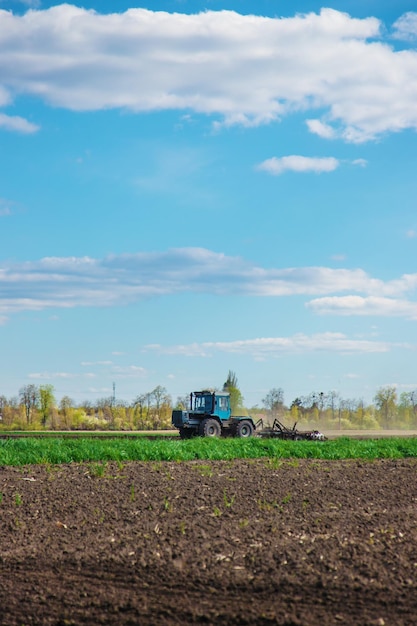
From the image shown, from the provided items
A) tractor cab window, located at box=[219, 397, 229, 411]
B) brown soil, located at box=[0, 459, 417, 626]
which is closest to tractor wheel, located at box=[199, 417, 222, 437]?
tractor cab window, located at box=[219, 397, 229, 411]

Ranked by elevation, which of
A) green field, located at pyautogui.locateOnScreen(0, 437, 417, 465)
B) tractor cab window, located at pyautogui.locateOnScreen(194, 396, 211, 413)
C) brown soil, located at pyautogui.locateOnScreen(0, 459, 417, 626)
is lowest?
brown soil, located at pyautogui.locateOnScreen(0, 459, 417, 626)

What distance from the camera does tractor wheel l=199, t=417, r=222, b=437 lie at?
31938mm

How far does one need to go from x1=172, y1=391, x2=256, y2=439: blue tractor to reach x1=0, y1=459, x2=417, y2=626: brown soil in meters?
16.7

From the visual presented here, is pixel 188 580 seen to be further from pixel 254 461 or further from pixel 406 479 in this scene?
pixel 254 461

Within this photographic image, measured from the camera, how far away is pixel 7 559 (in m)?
9.66

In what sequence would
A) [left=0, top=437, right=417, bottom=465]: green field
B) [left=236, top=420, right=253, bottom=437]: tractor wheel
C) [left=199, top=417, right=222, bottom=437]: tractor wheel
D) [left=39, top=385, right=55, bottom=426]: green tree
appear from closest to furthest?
[left=0, top=437, right=417, bottom=465]: green field
[left=199, top=417, right=222, bottom=437]: tractor wheel
[left=236, top=420, right=253, bottom=437]: tractor wheel
[left=39, top=385, right=55, bottom=426]: green tree

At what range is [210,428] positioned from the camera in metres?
32.5

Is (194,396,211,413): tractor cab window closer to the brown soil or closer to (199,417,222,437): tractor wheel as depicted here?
(199,417,222,437): tractor wheel

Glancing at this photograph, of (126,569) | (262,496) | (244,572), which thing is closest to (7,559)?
(126,569)

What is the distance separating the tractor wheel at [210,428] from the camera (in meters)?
31.9

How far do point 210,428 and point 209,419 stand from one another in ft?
1.29

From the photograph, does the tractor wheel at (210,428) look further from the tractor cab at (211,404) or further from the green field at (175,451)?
the green field at (175,451)

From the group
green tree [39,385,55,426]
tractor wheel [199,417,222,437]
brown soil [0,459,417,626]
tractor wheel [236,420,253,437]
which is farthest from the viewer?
green tree [39,385,55,426]

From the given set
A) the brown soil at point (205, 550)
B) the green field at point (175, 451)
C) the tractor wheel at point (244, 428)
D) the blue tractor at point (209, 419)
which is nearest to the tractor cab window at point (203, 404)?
the blue tractor at point (209, 419)
